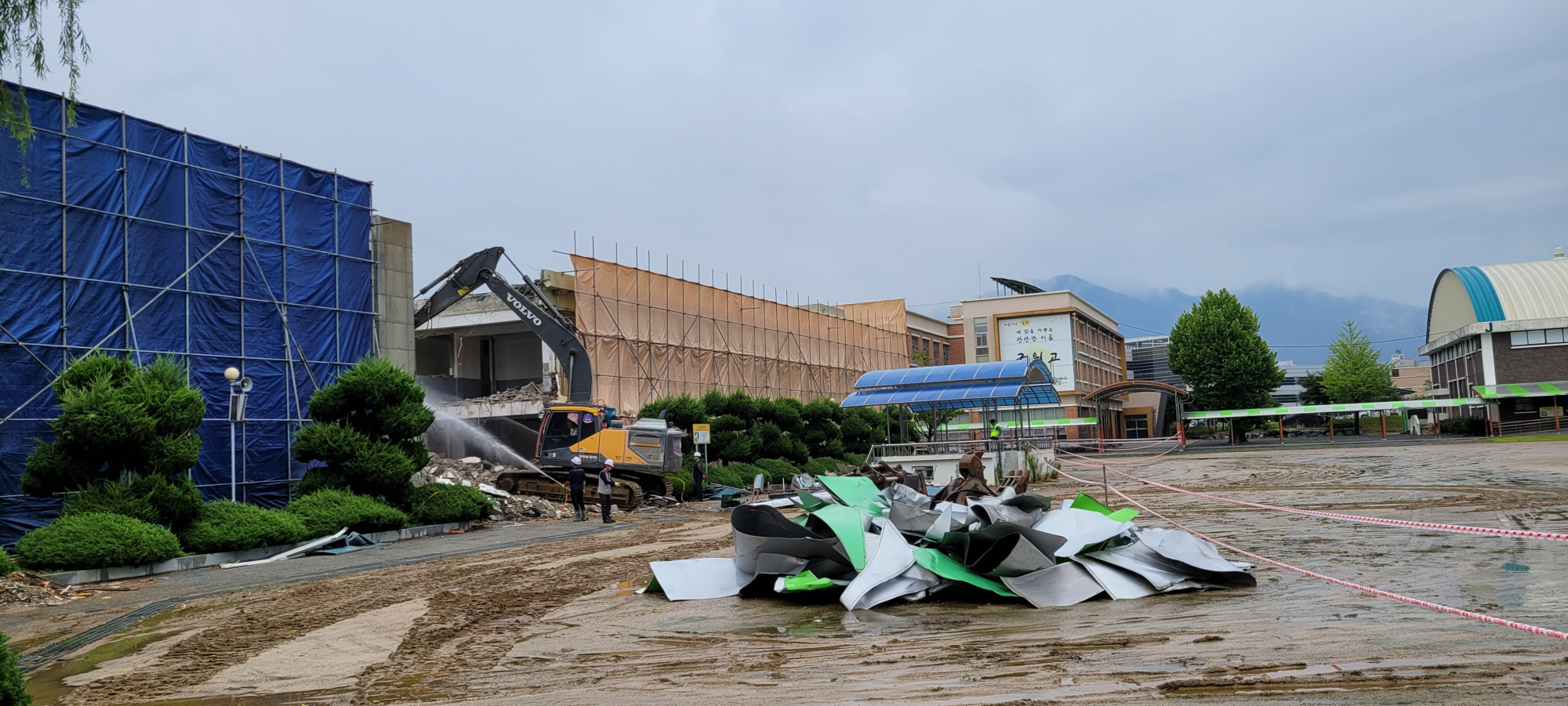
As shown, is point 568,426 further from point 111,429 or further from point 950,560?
point 950,560

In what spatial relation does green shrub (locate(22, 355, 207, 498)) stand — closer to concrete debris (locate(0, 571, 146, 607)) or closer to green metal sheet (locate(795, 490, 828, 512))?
concrete debris (locate(0, 571, 146, 607))

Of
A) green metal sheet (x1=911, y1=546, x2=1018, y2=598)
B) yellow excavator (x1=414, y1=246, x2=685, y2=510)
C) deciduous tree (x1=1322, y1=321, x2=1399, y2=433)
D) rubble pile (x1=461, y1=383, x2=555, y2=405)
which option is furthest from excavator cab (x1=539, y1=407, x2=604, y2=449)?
deciduous tree (x1=1322, y1=321, x2=1399, y2=433)

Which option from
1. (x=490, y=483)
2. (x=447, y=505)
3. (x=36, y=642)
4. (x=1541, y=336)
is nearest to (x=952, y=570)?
(x=36, y=642)

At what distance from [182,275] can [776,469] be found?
68.2 ft

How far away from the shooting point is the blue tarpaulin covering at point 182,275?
18688mm

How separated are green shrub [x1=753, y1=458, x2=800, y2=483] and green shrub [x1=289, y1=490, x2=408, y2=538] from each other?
17.4m

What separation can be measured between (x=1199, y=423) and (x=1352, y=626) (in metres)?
81.2

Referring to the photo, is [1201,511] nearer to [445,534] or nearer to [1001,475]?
[1001,475]

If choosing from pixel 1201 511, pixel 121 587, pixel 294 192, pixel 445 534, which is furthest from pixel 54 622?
pixel 1201 511

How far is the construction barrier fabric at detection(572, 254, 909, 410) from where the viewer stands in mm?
39406

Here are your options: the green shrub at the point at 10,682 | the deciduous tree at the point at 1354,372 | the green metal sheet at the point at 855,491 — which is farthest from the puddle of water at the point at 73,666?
the deciduous tree at the point at 1354,372

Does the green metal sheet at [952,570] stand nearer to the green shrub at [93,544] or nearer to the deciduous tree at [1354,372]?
the green shrub at [93,544]

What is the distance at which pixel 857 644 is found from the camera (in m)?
8.32

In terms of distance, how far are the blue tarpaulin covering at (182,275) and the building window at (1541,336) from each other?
5640 centimetres
